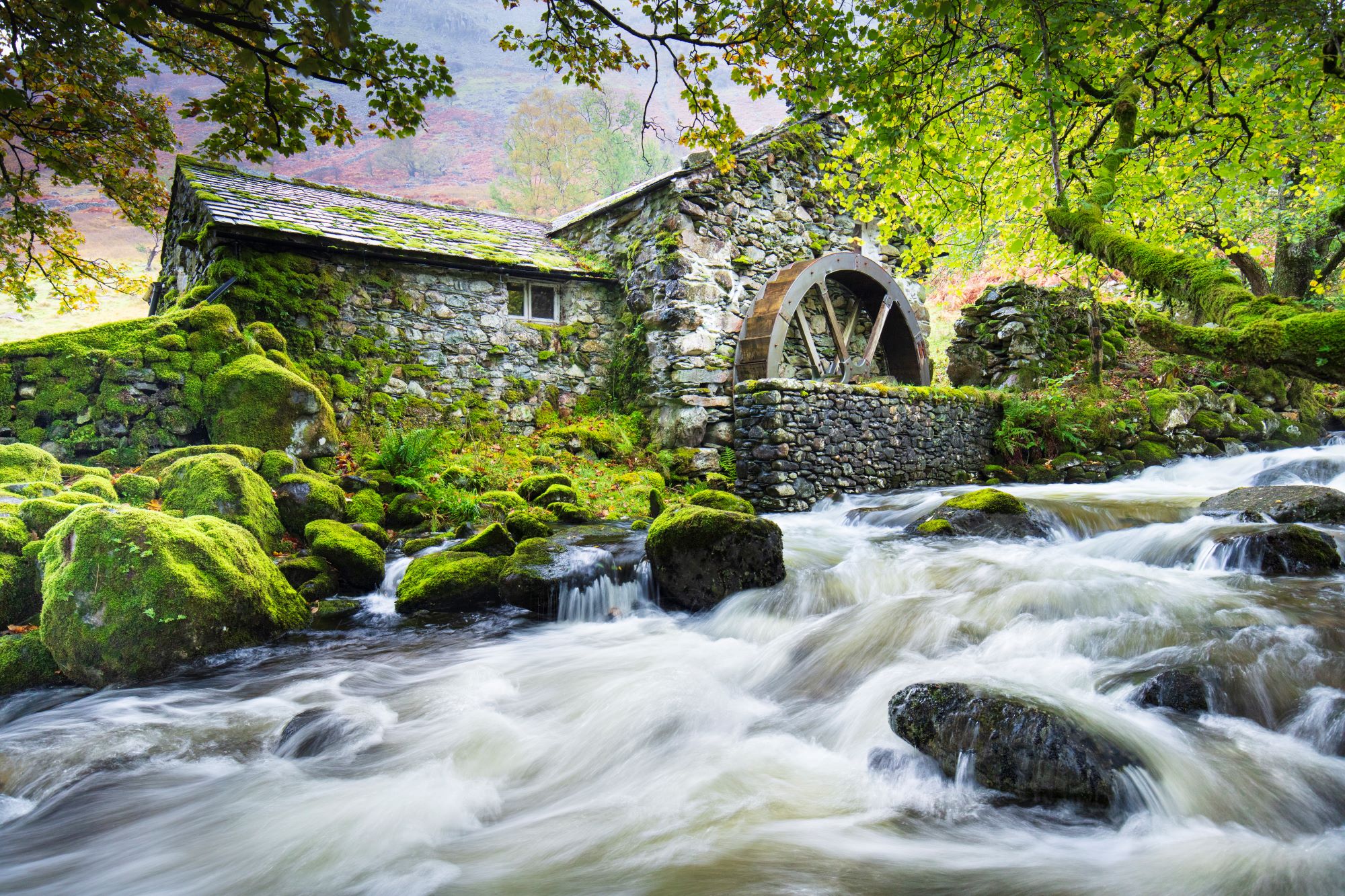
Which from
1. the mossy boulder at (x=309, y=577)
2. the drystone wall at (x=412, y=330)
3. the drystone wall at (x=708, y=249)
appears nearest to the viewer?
the mossy boulder at (x=309, y=577)

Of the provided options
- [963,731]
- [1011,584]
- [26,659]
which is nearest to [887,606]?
[1011,584]

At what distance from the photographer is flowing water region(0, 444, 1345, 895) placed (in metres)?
2.13

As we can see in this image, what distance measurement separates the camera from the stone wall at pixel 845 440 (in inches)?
304

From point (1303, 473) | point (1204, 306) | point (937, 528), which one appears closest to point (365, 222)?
point (937, 528)

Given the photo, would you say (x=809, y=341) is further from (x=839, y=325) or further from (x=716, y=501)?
(x=716, y=501)

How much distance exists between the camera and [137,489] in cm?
502

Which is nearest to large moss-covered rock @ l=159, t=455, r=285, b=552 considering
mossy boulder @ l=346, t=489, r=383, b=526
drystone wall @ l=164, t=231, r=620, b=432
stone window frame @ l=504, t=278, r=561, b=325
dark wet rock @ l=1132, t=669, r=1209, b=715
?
mossy boulder @ l=346, t=489, r=383, b=526

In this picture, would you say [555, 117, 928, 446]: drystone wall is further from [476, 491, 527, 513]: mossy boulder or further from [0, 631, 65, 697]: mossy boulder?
→ [0, 631, 65, 697]: mossy boulder

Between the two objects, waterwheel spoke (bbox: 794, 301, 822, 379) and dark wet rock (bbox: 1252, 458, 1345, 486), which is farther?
waterwheel spoke (bbox: 794, 301, 822, 379)

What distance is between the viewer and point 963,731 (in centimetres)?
245

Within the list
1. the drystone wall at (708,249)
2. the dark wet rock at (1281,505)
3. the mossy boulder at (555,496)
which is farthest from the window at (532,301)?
the dark wet rock at (1281,505)

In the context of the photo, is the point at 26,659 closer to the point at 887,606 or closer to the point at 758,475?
the point at 887,606

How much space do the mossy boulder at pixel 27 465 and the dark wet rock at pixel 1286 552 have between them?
8706 mm

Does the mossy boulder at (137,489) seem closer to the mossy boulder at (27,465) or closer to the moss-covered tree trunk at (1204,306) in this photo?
the mossy boulder at (27,465)
